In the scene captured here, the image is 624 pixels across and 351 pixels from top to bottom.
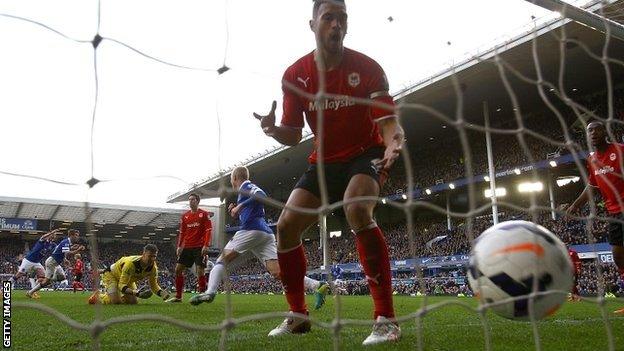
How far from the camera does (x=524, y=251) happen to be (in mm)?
2350

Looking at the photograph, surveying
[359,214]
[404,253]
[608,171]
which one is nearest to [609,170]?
[608,171]

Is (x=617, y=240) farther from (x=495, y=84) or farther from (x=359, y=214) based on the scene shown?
(x=495, y=84)

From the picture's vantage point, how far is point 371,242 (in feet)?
8.83

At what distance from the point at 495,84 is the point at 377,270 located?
60.3 feet

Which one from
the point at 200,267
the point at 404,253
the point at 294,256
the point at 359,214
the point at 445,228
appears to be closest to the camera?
the point at 359,214

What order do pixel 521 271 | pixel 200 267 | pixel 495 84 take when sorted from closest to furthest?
pixel 521 271
pixel 200 267
pixel 495 84

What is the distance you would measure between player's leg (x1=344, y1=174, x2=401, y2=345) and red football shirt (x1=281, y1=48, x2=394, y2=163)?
272mm

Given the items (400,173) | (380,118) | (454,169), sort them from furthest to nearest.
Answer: (400,173) < (454,169) < (380,118)

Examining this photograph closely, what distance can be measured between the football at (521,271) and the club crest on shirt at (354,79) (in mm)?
1039

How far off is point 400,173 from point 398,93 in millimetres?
9919

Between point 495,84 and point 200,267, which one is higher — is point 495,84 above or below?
above

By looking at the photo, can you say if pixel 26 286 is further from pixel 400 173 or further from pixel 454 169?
pixel 454 169

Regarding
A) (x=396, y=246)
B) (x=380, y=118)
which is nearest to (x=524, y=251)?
(x=380, y=118)

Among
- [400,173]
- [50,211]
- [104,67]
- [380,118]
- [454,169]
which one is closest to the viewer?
[104,67]
